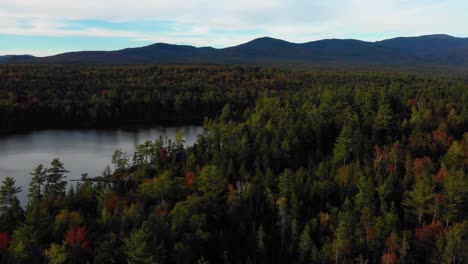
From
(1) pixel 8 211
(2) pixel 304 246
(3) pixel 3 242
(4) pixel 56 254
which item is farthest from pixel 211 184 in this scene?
(3) pixel 3 242

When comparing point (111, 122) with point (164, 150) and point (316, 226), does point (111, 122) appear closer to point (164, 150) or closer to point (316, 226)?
point (164, 150)

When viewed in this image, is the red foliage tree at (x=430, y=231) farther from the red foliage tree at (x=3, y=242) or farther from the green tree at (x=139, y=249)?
the red foliage tree at (x=3, y=242)

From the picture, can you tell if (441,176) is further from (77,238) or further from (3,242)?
(3,242)

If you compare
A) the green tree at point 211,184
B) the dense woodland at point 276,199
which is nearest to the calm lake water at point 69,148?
the dense woodland at point 276,199

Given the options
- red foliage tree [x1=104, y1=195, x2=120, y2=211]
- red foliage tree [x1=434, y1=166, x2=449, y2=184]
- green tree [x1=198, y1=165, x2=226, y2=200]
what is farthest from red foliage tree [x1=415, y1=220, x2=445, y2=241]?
red foliage tree [x1=104, y1=195, x2=120, y2=211]

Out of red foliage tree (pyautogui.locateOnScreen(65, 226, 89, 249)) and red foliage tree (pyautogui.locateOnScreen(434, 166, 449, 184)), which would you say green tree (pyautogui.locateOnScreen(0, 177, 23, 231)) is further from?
red foliage tree (pyautogui.locateOnScreen(434, 166, 449, 184))
